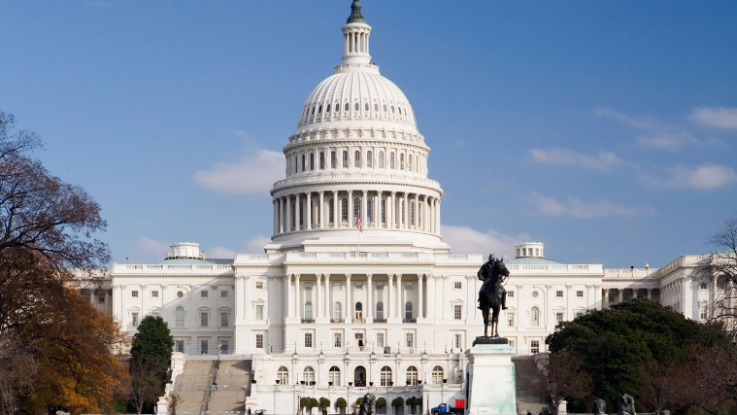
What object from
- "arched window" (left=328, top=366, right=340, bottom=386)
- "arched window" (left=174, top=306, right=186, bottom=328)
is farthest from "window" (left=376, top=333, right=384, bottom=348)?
"arched window" (left=174, top=306, right=186, bottom=328)

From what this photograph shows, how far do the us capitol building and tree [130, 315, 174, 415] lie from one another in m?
12.3

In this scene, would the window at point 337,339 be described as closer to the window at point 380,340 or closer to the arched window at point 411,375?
the window at point 380,340

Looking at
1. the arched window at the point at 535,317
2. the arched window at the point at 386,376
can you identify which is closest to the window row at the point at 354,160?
the arched window at the point at 535,317

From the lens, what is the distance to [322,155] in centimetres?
18312

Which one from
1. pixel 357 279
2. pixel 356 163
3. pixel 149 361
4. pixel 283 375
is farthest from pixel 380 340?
pixel 149 361

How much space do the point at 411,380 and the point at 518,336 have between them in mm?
25991

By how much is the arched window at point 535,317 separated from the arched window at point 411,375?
1073 inches

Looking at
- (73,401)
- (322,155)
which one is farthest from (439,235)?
(73,401)

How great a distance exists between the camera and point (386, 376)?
150 metres

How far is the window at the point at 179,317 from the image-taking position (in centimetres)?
17400

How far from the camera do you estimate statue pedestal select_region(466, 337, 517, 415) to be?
2085 inches

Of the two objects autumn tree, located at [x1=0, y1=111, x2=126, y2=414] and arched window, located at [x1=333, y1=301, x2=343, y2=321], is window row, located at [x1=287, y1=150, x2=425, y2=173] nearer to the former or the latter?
arched window, located at [x1=333, y1=301, x2=343, y2=321]

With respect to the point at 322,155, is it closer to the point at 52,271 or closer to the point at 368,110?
the point at 368,110

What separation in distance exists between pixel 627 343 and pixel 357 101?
65817 mm
